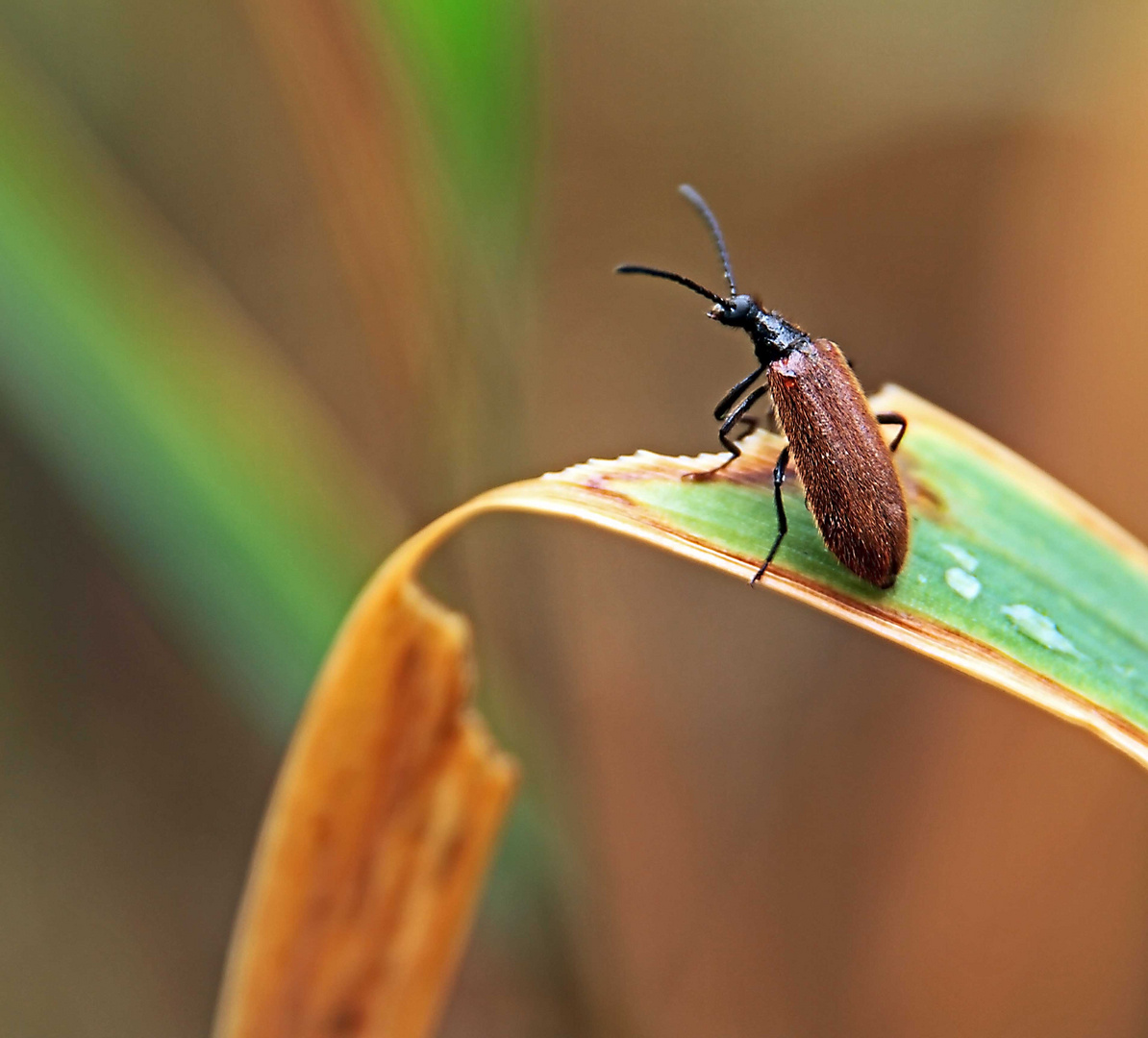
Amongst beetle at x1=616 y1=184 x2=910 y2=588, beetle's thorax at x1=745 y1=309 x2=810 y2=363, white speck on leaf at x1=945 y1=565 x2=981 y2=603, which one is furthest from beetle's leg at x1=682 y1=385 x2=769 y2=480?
white speck on leaf at x1=945 y1=565 x2=981 y2=603

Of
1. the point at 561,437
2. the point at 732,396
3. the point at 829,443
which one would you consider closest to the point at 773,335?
the point at 732,396

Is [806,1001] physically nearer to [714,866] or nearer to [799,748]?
[714,866]

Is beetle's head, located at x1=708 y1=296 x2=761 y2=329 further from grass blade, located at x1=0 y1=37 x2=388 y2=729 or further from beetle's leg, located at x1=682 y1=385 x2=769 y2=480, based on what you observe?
grass blade, located at x1=0 y1=37 x2=388 y2=729

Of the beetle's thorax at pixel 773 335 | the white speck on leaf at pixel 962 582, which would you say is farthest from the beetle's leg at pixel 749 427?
the white speck on leaf at pixel 962 582

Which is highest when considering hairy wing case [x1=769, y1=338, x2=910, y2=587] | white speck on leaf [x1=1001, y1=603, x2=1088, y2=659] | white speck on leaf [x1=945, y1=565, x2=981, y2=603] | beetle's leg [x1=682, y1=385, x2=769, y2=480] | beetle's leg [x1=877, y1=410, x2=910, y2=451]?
beetle's leg [x1=682, y1=385, x2=769, y2=480]

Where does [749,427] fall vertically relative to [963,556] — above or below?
above

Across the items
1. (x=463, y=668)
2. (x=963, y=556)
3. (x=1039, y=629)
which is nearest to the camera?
(x=1039, y=629)

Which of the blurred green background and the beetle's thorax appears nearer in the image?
the blurred green background

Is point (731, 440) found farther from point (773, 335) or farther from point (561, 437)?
point (561, 437)
